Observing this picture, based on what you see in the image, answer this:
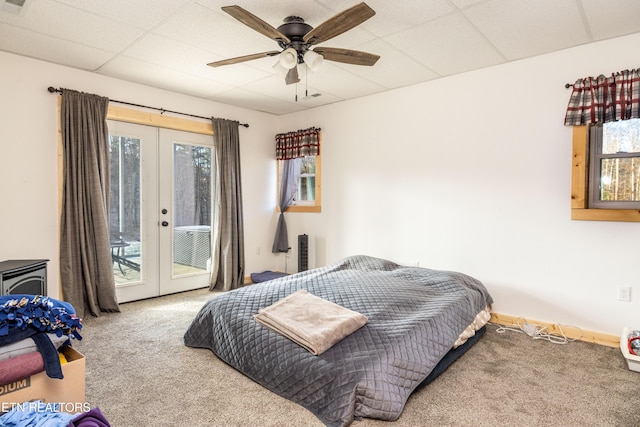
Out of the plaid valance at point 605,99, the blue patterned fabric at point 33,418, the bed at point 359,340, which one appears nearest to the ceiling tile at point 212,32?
the bed at point 359,340

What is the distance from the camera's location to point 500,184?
341 centimetres

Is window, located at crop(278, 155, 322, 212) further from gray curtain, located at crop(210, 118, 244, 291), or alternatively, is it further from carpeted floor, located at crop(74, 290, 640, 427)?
carpeted floor, located at crop(74, 290, 640, 427)

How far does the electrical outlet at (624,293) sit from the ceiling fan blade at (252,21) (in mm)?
3108

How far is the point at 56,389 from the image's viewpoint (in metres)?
1.69

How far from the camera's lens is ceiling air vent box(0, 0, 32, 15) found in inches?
91.6

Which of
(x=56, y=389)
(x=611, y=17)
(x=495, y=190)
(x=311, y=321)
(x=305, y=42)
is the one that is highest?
(x=611, y=17)

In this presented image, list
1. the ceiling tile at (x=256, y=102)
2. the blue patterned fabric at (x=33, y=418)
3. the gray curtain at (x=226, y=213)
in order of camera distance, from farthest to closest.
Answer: the gray curtain at (x=226, y=213), the ceiling tile at (x=256, y=102), the blue patterned fabric at (x=33, y=418)

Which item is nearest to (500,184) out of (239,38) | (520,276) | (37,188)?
(520,276)

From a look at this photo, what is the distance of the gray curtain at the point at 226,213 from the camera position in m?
4.58

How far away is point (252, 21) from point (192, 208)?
2.92 metres

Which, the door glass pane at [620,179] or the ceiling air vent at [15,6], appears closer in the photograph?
the ceiling air vent at [15,6]

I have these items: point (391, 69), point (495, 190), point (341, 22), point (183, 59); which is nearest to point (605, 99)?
point (495, 190)

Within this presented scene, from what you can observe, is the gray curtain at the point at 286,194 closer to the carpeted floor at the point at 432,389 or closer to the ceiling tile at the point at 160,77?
the ceiling tile at the point at 160,77

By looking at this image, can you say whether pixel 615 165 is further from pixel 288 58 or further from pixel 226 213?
pixel 226 213
